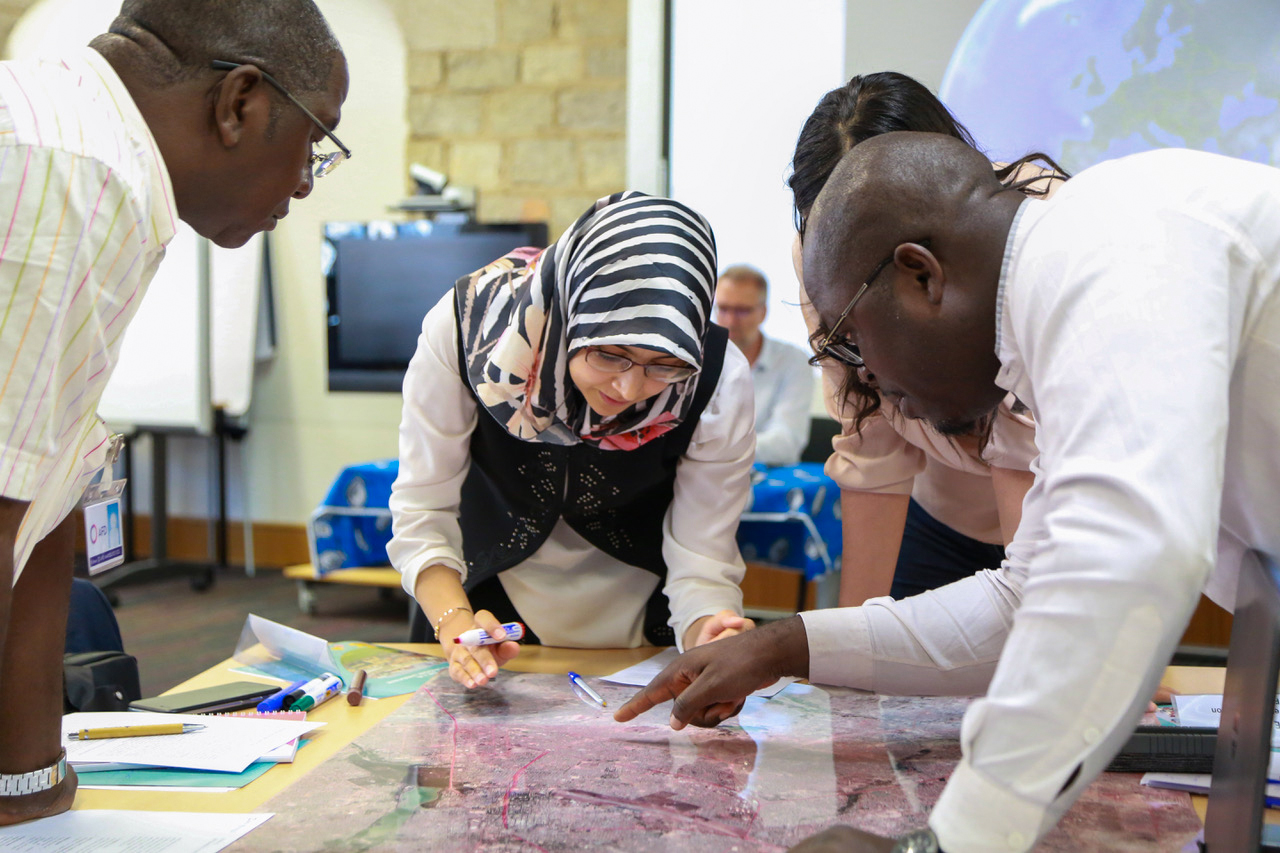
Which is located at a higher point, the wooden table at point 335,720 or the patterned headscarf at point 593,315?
the patterned headscarf at point 593,315

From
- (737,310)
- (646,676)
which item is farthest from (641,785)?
(737,310)

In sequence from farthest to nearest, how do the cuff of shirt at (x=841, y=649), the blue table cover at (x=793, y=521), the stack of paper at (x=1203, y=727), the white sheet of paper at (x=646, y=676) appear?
the blue table cover at (x=793, y=521), the white sheet of paper at (x=646, y=676), the cuff of shirt at (x=841, y=649), the stack of paper at (x=1203, y=727)

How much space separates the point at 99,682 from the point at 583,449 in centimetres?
68

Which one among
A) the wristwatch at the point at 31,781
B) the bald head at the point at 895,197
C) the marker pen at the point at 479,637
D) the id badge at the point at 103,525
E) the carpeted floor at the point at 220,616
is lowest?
the carpeted floor at the point at 220,616

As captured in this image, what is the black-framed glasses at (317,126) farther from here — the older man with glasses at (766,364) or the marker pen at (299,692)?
the older man with glasses at (766,364)

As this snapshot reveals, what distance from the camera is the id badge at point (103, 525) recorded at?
3.90 ft

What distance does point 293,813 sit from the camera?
0.95 meters

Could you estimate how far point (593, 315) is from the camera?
1384mm

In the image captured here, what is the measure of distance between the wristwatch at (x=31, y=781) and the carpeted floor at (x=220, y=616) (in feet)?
8.36

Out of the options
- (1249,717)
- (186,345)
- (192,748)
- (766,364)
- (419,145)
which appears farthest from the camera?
(419,145)

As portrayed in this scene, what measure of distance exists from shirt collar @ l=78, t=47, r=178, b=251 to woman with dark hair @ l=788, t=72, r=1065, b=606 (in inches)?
29.2

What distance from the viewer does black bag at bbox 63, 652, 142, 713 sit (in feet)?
4.13

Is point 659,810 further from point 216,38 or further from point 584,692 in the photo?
point 216,38

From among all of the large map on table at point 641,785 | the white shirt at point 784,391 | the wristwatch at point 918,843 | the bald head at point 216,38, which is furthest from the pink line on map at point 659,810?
the white shirt at point 784,391
